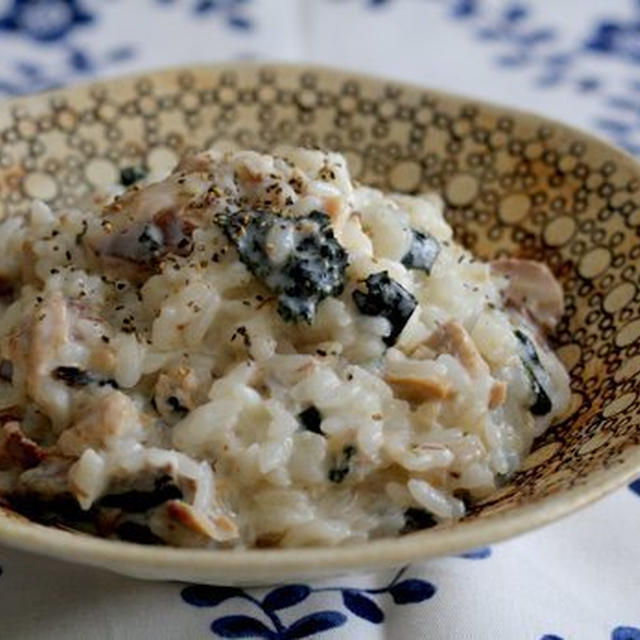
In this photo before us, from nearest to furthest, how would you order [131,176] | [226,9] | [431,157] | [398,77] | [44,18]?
[131,176], [431,157], [398,77], [44,18], [226,9]

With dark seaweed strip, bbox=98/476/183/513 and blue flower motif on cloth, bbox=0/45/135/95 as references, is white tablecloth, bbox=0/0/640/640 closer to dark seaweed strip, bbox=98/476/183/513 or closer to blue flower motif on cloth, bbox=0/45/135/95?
blue flower motif on cloth, bbox=0/45/135/95

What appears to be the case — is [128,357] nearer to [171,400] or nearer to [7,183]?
[171,400]

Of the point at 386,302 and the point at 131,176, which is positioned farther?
the point at 131,176

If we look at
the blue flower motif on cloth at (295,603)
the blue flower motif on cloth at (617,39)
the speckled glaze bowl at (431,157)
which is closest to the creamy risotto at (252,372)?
the blue flower motif on cloth at (295,603)

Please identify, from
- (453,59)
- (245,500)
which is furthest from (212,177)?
(453,59)

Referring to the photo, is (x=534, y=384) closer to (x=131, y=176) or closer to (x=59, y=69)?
(x=131, y=176)

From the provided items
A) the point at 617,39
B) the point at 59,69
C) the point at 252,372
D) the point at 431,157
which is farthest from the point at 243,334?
the point at 617,39
